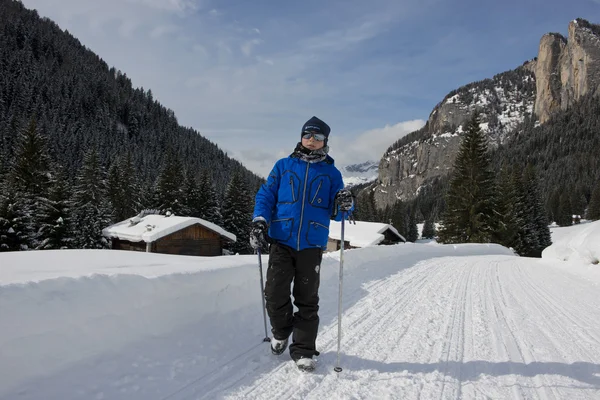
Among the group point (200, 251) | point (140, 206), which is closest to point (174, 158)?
point (140, 206)

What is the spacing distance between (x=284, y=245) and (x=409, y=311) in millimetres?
2687

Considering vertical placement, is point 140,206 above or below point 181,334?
above

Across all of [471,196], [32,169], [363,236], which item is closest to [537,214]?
[471,196]

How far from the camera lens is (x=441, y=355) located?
3.25 meters

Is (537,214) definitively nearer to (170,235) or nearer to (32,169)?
(170,235)

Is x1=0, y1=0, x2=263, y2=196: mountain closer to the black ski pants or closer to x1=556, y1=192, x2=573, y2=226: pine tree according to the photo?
x1=556, y1=192, x2=573, y2=226: pine tree

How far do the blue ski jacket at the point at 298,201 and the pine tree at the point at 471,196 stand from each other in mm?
30789

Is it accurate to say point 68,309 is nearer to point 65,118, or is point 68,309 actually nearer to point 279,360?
point 279,360

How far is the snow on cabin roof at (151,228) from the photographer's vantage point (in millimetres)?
23000

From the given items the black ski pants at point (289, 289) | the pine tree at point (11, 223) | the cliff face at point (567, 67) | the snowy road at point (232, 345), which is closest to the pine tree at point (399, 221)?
the pine tree at point (11, 223)

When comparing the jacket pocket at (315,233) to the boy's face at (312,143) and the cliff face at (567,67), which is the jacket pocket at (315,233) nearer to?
the boy's face at (312,143)

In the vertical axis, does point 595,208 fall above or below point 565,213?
above

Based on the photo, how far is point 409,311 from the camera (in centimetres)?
483

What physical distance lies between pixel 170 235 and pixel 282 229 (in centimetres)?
2261
